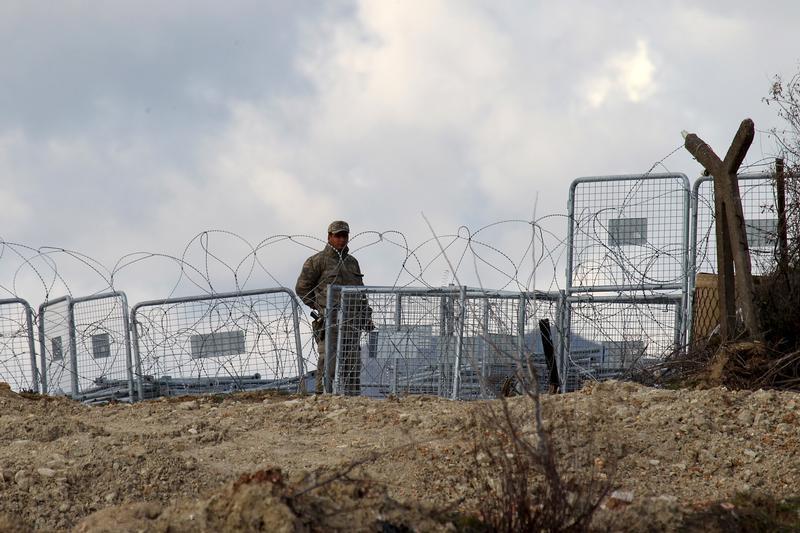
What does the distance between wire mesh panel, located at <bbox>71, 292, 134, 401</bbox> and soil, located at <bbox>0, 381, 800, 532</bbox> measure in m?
2.18

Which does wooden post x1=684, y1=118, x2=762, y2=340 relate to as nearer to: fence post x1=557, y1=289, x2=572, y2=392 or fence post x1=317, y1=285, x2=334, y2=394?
fence post x1=557, y1=289, x2=572, y2=392

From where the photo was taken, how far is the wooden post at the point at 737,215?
1025 cm

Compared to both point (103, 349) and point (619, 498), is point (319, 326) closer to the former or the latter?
point (103, 349)

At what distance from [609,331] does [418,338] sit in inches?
76.9

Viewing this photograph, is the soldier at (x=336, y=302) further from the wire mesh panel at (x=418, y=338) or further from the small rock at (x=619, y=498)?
the small rock at (x=619, y=498)

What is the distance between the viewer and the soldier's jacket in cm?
1211

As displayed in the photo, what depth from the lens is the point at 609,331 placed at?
11.5m

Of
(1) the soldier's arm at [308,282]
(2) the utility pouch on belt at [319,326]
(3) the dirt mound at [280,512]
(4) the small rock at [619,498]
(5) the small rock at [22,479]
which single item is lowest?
(4) the small rock at [619,498]

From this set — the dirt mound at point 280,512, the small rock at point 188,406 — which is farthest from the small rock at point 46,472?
the small rock at point 188,406

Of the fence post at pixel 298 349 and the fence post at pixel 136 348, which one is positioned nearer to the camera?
the fence post at pixel 298 349

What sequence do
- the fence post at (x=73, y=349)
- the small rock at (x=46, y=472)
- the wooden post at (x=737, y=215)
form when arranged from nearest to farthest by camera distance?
the small rock at (x=46, y=472)
the wooden post at (x=737, y=215)
the fence post at (x=73, y=349)

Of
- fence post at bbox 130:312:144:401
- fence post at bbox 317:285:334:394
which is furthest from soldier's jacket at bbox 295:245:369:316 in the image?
fence post at bbox 130:312:144:401

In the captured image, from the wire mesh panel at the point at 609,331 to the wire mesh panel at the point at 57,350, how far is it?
5.33 meters

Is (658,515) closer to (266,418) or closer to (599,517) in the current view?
(599,517)
